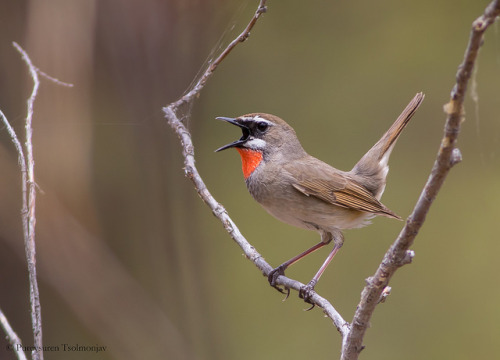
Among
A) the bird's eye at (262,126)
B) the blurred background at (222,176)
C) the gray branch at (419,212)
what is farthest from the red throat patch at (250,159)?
the gray branch at (419,212)

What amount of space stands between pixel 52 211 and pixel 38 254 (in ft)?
1.33

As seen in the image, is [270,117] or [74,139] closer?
[270,117]

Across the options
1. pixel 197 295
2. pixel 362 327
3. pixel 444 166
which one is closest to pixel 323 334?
pixel 197 295

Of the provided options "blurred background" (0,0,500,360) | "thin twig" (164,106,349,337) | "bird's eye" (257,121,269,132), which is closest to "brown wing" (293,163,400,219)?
"bird's eye" (257,121,269,132)

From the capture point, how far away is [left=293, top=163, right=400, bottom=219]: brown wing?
4164mm

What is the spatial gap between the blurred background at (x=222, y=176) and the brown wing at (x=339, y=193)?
161 centimetres

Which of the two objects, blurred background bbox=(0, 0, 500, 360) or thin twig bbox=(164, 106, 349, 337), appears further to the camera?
blurred background bbox=(0, 0, 500, 360)

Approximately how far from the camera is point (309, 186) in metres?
4.20

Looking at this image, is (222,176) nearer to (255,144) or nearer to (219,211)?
(255,144)

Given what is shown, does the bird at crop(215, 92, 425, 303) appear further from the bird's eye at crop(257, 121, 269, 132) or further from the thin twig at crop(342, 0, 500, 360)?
the thin twig at crop(342, 0, 500, 360)

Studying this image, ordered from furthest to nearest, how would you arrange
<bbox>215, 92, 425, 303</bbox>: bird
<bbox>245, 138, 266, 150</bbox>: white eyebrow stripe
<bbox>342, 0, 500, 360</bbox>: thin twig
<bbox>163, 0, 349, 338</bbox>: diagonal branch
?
<bbox>245, 138, 266, 150</bbox>: white eyebrow stripe < <bbox>215, 92, 425, 303</bbox>: bird < <bbox>163, 0, 349, 338</bbox>: diagonal branch < <bbox>342, 0, 500, 360</bbox>: thin twig

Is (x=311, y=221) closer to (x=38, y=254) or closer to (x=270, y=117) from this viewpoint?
(x=270, y=117)

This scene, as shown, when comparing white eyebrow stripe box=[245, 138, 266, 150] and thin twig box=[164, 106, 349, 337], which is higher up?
white eyebrow stripe box=[245, 138, 266, 150]

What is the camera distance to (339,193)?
4285 millimetres
